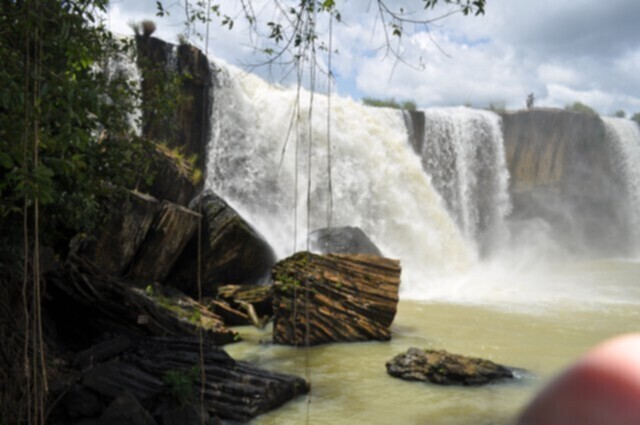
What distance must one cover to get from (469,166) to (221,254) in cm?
1437

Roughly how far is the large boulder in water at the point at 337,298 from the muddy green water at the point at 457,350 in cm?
22

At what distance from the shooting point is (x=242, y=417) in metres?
4.70

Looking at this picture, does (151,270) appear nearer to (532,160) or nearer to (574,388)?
(574,388)

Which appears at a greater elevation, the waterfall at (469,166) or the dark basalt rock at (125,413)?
the waterfall at (469,166)

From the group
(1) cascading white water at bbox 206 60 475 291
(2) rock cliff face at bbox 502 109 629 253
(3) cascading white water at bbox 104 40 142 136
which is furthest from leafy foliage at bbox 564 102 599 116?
(3) cascading white water at bbox 104 40 142 136

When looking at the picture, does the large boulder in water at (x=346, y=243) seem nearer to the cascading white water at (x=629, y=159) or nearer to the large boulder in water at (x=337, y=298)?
the large boulder in water at (x=337, y=298)

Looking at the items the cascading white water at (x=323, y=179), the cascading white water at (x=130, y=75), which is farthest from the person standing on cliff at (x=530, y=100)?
the cascading white water at (x=130, y=75)

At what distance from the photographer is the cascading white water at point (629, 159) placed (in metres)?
25.4

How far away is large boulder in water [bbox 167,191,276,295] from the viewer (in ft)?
30.5

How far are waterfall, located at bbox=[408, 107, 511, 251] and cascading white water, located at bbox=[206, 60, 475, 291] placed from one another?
14.2 ft

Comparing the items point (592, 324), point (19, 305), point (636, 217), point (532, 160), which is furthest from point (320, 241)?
point (636, 217)

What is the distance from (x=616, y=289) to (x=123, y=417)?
13533mm

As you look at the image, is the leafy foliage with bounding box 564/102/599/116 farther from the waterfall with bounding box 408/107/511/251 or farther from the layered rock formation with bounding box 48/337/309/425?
the layered rock formation with bounding box 48/337/309/425

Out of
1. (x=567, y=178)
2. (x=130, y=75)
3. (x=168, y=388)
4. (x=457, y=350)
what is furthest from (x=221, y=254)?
(x=567, y=178)
